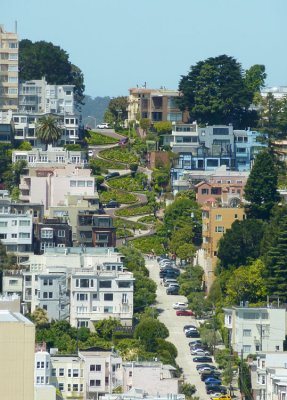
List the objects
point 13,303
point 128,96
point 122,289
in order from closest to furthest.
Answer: point 13,303 < point 122,289 < point 128,96

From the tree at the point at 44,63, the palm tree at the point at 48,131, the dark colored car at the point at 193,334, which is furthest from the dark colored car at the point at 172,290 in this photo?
the tree at the point at 44,63

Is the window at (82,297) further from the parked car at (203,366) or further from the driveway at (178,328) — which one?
the parked car at (203,366)

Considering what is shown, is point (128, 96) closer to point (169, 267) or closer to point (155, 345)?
point (169, 267)

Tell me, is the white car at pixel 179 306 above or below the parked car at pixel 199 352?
above

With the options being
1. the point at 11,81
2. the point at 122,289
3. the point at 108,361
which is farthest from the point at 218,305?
the point at 11,81

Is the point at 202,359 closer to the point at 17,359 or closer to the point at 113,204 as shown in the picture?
the point at 113,204

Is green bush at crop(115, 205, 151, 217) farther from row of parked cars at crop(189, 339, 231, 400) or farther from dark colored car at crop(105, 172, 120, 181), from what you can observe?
row of parked cars at crop(189, 339, 231, 400)

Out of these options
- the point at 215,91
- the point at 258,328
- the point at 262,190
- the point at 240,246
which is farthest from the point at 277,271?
the point at 215,91
